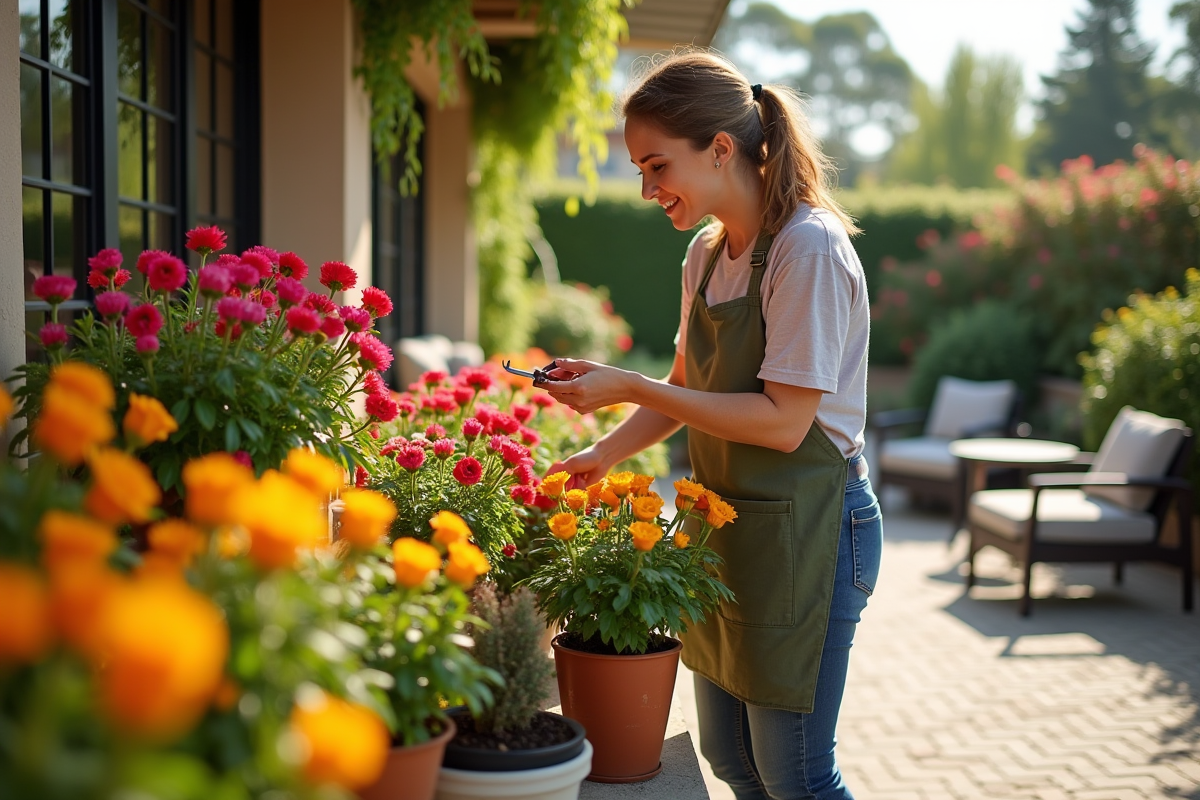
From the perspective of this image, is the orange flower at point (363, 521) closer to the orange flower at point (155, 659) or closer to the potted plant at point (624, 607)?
the orange flower at point (155, 659)

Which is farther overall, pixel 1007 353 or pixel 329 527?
pixel 1007 353

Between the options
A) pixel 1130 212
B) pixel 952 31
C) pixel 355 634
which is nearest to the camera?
pixel 355 634

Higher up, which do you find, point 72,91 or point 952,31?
point 952,31

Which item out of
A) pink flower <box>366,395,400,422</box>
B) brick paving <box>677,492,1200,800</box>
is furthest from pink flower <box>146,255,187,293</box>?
brick paving <box>677,492,1200,800</box>

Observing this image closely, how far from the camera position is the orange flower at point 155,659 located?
1.82 feet

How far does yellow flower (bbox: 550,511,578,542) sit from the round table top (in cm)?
533

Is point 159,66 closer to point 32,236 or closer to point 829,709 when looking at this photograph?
point 32,236

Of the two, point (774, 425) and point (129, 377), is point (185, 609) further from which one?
point (774, 425)

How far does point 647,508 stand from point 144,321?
0.81 metres

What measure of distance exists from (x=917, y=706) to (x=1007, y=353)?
22.4 feet

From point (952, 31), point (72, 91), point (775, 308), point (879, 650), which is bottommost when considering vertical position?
point (879, 650)

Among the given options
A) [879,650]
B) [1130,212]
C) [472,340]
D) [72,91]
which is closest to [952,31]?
[1130,212]

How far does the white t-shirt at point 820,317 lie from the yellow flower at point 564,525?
43 centimetres

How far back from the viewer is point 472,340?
26.9 feet
